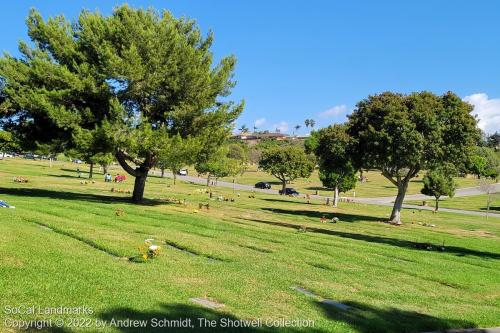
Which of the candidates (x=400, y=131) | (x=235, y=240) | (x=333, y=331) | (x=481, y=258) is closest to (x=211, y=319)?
(x=333, y=331)

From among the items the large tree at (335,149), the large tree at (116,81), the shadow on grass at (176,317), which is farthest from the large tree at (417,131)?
the shadow on grass at (176,317)

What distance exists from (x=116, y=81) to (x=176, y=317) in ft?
70.8

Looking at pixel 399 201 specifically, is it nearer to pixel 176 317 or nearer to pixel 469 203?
pixel 176 317

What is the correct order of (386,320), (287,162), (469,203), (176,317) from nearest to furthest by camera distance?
1. (176,317)
2. (386,320)
3. (287,162)
4. (469,203)

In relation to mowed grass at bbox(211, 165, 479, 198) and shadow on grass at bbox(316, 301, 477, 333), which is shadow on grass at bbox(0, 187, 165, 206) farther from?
mowed grass at bbox(211, 165, 479, 198)

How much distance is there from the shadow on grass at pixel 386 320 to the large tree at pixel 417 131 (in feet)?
85.1

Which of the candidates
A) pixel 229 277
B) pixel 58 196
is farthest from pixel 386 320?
pixel 58 196

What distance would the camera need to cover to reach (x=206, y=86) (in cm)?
2897

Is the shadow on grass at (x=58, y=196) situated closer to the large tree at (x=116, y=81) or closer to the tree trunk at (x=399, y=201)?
the large tree at (x=116, y=81)

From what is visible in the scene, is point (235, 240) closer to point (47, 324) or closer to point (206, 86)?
point (47, 324)

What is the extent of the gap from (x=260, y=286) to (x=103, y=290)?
10.5 feet

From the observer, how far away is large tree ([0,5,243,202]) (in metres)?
25.9

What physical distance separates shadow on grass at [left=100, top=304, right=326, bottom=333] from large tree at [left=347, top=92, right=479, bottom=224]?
28551 millimetres

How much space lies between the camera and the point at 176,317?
24.8 feet
